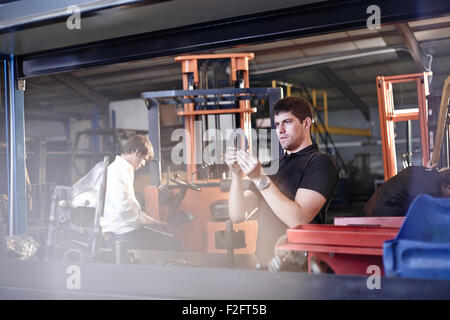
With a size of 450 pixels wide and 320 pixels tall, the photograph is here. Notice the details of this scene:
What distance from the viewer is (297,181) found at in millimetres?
1883

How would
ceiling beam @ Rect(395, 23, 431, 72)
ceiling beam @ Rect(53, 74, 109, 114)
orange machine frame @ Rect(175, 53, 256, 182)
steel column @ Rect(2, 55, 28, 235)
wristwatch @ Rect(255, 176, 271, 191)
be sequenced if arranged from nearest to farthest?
1. wristwatch @ Rect(255, 176, 271, 191)
2. steel column @ Rect(2, 55, 28, 235)
3. orange machine frame @ Rect(175, 53, 256, 182)
4. ceiling beam @ Rect(395, 23, 431, 72)
5. ceiling beam @ Rect(53, 74, 109, 114)

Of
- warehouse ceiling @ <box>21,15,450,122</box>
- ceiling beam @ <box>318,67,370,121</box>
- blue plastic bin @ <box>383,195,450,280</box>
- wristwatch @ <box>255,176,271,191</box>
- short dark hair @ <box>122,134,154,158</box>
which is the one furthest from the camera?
ceiling beam @ <box>318,67,370,121</box>

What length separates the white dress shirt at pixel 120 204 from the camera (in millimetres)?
2918

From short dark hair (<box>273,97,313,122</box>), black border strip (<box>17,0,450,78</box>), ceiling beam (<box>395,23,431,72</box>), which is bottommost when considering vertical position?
short dark hair (<box>273,97,313,122</box>)

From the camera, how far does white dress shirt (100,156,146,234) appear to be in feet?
9.57

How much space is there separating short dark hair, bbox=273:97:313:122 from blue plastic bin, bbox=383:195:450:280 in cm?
106

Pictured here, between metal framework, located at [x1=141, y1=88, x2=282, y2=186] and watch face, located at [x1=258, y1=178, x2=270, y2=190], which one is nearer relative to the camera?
watch face, located at [x1=258, y1=178, x2=270, y2=190]

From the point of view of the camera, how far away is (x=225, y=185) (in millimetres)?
3547

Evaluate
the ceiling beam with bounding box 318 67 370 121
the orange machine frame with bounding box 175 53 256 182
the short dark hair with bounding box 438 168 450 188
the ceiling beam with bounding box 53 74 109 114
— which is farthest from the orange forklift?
the ceiling beam with bounding box 318 67 370 121

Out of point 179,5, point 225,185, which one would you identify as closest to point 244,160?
point 179,5

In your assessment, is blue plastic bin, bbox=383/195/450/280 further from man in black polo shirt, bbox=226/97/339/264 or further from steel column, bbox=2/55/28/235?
steel column, bbox=2/55/28/235

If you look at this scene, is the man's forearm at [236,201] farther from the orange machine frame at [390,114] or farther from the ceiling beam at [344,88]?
the ceiling beam at [344,88]
